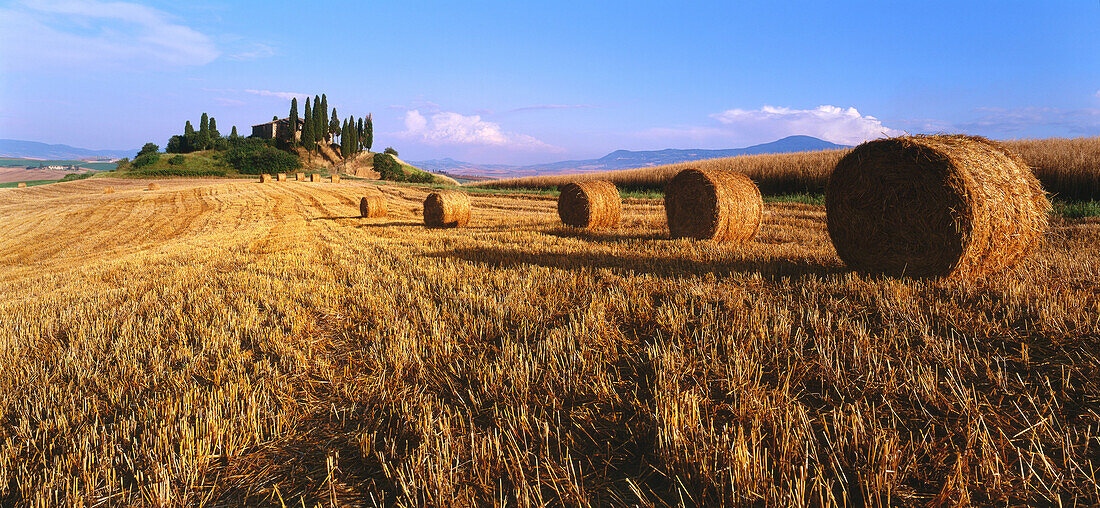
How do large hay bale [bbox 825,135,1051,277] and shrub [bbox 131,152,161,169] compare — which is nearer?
large hay bale [bbox 825,135,1051,277]

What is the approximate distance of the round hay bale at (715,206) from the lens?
9.42m

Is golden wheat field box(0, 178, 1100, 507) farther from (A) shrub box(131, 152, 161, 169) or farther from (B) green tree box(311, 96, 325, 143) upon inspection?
(B) green tree box(311, 96, 325, 143)

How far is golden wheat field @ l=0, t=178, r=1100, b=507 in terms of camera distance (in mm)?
2150

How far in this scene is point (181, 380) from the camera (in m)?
3.40

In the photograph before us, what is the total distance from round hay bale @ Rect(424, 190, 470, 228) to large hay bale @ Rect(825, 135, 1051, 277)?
424 inches

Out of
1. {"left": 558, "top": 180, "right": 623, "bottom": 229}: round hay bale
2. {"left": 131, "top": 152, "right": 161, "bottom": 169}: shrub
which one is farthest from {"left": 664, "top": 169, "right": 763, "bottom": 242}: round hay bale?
{"left": 131, "top": 152, "right": 161, "bottom": 169}: shrub

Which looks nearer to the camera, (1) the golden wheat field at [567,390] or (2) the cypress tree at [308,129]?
(1) the golden wheat field at [567,390]

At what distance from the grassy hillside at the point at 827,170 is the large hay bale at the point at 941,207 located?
0.48 meters

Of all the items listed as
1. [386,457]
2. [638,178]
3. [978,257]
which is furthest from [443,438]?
[638,178]

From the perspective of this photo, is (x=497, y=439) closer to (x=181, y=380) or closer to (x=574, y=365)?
(x=574, y=365)

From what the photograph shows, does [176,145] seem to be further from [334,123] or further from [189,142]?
[334,123]

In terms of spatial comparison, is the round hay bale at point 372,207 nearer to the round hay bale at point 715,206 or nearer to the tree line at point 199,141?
the round hay bale at point 715,206

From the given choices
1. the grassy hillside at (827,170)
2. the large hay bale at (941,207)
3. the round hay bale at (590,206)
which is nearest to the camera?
the large hay bale at (941,207)

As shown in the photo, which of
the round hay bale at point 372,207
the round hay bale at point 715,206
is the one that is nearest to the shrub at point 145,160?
the round hay bale at point 372,207
